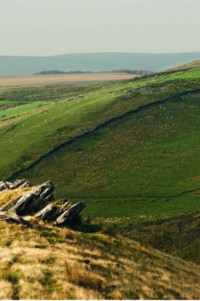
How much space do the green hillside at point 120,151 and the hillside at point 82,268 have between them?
150 ft

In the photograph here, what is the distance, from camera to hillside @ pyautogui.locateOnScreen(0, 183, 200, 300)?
2321 cm

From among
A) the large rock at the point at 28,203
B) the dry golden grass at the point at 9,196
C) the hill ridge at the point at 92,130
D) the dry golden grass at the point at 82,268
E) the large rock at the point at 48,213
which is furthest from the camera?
the hill ridge at the point at 92,130

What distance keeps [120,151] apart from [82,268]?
10015 cm

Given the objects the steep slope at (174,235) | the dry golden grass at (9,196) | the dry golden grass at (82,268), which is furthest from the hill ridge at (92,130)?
the dry golden grass at (82,268)

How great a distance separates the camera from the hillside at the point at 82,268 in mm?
23209

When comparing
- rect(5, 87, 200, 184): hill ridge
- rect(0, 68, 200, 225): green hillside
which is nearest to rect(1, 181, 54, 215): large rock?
rect(0, 68, 200, 225): green hillside

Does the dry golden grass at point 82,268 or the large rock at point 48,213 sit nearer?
the dry golden grass at point 82,268

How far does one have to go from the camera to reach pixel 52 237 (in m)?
36.1

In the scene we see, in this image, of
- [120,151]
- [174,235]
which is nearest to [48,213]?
[174,235]

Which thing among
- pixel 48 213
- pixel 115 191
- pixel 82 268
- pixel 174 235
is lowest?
pixel 174 235

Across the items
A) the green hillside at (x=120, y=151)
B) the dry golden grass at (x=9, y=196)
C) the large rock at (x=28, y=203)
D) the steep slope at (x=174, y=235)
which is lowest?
the steep slope at (x=174, y=235)

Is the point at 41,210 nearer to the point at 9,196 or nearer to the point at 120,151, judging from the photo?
the point at 9,196

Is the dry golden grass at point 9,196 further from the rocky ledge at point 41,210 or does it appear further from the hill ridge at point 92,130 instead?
the hill ridge at point 92,130

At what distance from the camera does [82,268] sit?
88.2 ft
